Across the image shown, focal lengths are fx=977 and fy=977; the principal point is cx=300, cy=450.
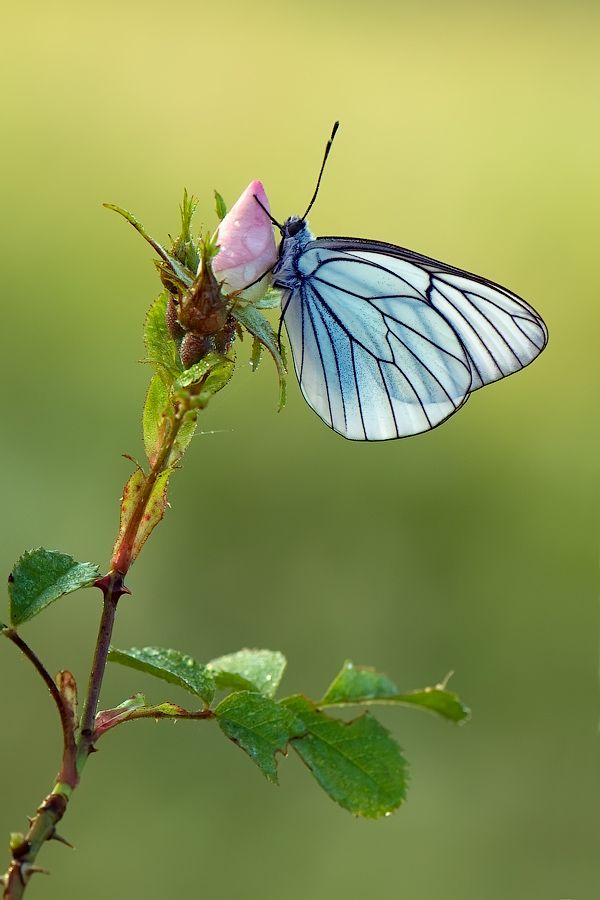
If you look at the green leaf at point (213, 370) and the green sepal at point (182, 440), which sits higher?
the green leaf at point (213, 370)

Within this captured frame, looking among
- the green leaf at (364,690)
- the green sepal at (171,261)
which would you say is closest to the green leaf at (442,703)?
the green leaf at (364,690)

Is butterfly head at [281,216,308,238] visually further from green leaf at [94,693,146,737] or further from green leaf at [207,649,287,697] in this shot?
green leaf at [94,693,146,737]

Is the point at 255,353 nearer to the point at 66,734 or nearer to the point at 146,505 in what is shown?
the point at 146,505

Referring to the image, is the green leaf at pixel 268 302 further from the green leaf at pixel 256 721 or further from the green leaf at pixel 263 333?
the green leaf at pixel 256 721

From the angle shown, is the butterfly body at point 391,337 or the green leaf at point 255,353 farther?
the butterfly body at point 391,337

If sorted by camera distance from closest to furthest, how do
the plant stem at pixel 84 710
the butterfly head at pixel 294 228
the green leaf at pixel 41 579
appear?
the plant stem at pixel 84 710 < the green leaf at pixel 41 579 < the butterfly head at pixel 294 228


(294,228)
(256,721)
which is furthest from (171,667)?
(294,228)
